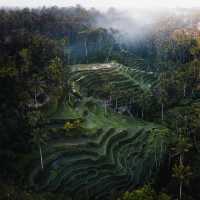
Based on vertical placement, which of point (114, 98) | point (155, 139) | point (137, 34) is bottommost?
point (155, 139)

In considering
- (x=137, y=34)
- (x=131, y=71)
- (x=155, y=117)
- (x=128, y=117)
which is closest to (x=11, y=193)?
(x=128, y=117)

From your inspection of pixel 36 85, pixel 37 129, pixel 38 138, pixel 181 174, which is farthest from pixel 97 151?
pixel 36 85

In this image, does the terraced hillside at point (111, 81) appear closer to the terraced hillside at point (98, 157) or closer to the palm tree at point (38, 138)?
the terraced hillside at point (98, 157)

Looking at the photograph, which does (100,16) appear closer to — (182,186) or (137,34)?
(137,34)

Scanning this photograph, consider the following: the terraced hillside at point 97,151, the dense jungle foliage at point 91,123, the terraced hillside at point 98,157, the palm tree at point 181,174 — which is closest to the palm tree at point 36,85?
the dense jungle foliage at point 91,123

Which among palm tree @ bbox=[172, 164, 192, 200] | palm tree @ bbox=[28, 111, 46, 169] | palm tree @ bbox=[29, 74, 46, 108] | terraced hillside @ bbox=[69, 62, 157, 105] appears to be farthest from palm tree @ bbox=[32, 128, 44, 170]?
terraced hillside @ bbox=[69, 62, 157, 105]
